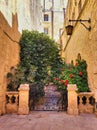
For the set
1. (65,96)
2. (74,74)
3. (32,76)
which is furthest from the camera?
(32,76)

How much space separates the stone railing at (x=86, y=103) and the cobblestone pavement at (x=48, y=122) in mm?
374

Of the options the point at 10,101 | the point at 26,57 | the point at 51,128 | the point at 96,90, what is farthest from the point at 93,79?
the point at 26,57

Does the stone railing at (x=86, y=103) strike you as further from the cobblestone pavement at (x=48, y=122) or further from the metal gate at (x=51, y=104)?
the metal gate at (x=51, y=104)

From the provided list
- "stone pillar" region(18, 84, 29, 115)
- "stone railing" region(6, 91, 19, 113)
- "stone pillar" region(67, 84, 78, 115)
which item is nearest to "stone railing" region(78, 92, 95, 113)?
"stone pillar" region(67, 84, 78, 115)

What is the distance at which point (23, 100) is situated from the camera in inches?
251

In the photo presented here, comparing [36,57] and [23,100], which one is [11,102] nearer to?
[23,100]

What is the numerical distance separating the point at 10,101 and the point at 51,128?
2.48 m

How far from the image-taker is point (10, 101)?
6641mm

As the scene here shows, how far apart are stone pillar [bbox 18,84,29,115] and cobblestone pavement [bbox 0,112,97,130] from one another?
0.79ft

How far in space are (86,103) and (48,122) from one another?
6.01 ft

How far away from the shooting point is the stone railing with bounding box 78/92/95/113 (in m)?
6.38

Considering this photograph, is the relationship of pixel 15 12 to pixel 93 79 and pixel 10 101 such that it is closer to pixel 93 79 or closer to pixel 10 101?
pixel 10 101

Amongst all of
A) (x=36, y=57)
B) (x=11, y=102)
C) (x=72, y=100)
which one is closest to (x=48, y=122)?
(x=72, y=100)

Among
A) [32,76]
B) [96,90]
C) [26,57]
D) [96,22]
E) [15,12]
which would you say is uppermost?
[15,12]
